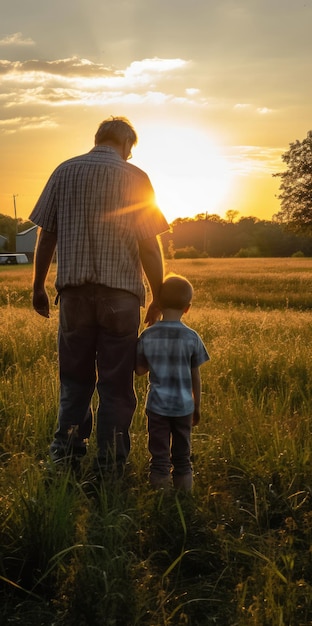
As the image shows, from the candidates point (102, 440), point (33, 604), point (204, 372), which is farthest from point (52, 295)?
point (33, 604)

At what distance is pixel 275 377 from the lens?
6699mm

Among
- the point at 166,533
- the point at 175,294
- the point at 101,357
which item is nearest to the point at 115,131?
the point at 175,294

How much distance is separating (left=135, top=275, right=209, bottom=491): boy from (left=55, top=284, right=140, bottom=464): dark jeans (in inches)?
6.2

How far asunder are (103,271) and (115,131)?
35.2 inches

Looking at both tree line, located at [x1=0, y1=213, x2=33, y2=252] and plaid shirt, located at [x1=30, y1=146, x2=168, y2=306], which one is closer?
plaid shirt, located at [x1=30, y1=146, x2=168, y2=306]

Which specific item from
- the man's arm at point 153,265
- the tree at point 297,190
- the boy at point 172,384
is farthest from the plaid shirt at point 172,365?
the tree at point 297,190

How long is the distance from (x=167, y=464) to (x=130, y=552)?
0.89m

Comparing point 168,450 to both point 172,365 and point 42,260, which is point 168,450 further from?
point 42,260

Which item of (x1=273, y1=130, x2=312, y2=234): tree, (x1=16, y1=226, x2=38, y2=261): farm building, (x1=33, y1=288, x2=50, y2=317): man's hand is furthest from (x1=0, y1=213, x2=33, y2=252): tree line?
(x1=33, y1=288, x2=50, y2=317): man's hand

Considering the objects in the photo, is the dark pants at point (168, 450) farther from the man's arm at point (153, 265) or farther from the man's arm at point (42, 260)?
the man's arm at point (42, 260)

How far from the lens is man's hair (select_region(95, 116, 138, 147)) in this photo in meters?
4.16

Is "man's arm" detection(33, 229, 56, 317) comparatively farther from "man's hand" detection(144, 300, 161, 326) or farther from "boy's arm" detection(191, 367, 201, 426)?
"boy's arm" detection(191, 367, 201, 426)

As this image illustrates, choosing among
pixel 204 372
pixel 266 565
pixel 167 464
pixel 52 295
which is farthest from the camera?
pixel 52 295

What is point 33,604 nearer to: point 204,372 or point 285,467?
point 285,467
